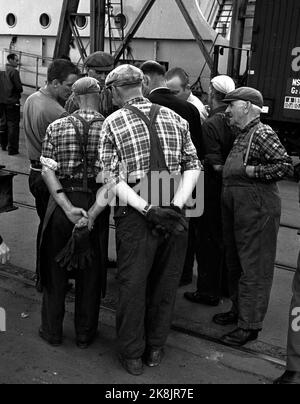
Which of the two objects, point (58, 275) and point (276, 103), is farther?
point (276, 103)

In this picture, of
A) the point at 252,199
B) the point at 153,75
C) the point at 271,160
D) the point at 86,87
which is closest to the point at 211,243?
the point at 252,199

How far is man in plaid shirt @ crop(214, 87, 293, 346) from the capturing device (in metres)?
3.71

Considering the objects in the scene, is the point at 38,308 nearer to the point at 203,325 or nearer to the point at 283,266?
the point at 203,325

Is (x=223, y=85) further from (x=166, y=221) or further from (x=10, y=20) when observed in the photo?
(x=10, y=20)

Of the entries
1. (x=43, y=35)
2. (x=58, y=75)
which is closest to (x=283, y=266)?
(x=58, y=75)

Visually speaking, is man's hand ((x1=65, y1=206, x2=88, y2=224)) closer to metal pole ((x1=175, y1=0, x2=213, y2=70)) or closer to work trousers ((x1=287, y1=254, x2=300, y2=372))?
work trousers ((x1=287, y1=254, x2=300, y2=372))

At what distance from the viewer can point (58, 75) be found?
14.4ft

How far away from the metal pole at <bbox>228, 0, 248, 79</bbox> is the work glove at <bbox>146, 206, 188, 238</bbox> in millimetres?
9493

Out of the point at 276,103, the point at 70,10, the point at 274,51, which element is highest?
the point at 70,10

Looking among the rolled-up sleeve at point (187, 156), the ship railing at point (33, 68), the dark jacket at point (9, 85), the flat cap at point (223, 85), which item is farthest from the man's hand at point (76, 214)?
the ship railing at point (33, 68)

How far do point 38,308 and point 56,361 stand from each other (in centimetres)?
95

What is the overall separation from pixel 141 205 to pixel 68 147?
2.53 feet

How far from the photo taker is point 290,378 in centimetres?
337

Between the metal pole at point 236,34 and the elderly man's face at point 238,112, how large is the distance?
872 cm
